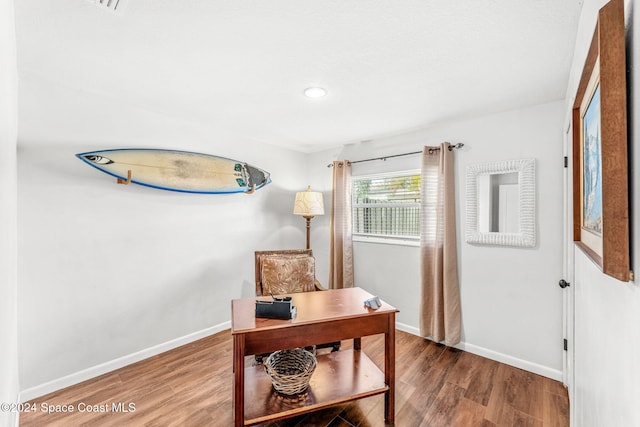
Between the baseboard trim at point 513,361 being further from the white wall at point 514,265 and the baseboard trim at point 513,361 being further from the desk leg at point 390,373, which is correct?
the desk leg at point 390,373

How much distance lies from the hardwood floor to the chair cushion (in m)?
0.77

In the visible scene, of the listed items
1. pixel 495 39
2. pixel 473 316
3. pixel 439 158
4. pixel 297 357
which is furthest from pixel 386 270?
pixel 495 39

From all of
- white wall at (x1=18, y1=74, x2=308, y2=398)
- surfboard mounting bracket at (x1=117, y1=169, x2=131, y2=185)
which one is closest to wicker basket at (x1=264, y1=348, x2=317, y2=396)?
white wall at (x1=18, y1=74, x2=308, y2=398)

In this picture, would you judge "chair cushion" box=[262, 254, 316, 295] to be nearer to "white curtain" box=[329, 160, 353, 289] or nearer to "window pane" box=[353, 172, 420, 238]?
"white curtain" box=[329, 160, 353, 289]

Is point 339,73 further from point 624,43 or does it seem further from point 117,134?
point 117,134

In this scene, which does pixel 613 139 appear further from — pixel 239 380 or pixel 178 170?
pixel 178 170

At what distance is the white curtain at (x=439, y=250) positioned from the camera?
107 inches

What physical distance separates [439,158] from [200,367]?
9.84 ft

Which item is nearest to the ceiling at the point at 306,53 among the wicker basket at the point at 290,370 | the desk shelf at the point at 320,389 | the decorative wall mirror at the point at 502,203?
the decorative wall mirror at the point at 502,203

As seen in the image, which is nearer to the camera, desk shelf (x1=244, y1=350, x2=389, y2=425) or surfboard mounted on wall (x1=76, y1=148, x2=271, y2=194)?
desk shelf (x1=244, y1=350, x2=389, y2=425)

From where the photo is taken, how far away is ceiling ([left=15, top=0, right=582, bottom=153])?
1322mm

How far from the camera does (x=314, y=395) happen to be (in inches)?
69.5

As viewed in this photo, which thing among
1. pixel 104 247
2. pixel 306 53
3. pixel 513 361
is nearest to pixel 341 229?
pixel 513 361

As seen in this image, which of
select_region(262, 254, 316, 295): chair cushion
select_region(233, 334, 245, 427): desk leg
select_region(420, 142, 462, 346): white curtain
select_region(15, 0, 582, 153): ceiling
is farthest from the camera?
select_region(262, 254, 316, 295): chair cushion
